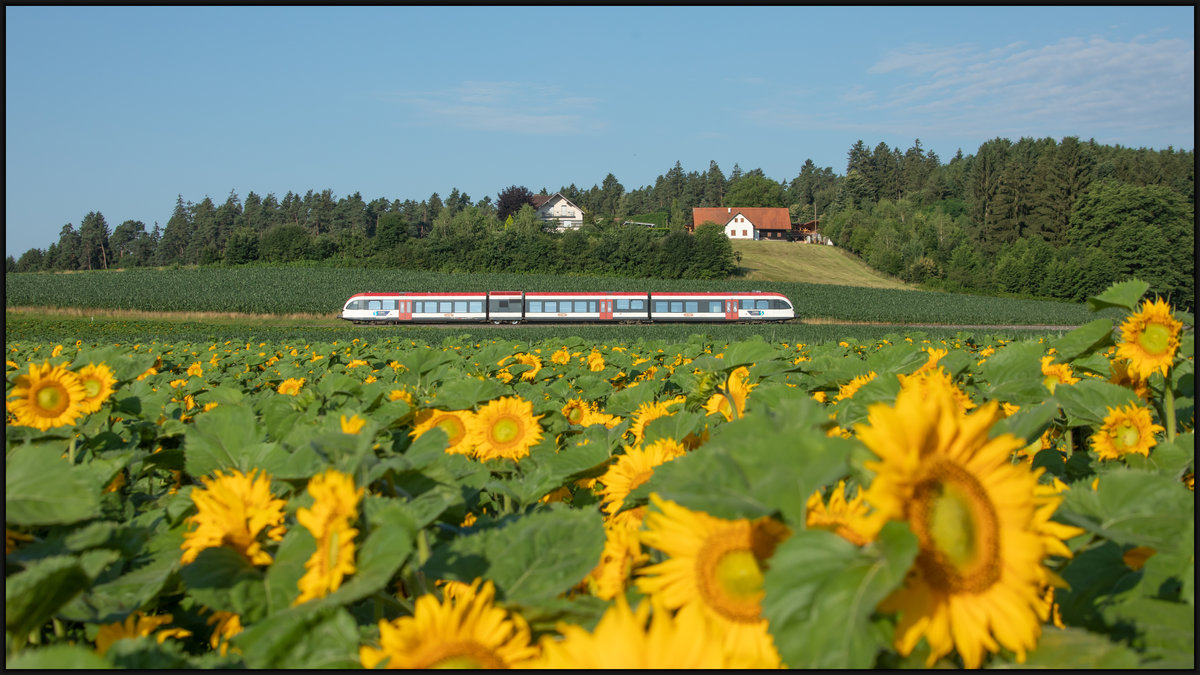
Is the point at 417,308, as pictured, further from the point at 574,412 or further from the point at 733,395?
the point at 733,395

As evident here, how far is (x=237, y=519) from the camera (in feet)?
4.91

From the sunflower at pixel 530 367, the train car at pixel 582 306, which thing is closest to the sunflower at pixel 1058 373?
the sunflower at pixel 530 367

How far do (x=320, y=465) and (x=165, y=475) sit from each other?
2.05m

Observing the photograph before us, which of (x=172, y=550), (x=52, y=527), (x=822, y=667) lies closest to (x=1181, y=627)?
(x=822, y=667)

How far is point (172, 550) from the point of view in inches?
69.8

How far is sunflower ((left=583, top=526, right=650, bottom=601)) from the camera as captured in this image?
59.8 inches

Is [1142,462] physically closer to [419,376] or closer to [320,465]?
[320,465]

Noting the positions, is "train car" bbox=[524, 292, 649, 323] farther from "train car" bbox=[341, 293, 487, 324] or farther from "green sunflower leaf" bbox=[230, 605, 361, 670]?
"green sunflower leaf" bbox=[230, 605, 361, 670]

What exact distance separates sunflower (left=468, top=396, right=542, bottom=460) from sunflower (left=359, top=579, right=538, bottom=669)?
1807mm

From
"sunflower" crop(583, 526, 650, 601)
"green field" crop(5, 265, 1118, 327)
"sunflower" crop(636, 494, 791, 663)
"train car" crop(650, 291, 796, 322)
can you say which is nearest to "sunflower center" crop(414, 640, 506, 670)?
"sunflower" crop(636, 494, 791, 663)

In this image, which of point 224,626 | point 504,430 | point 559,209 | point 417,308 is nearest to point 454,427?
point 504,430

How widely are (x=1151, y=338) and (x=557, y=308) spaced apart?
151 ft

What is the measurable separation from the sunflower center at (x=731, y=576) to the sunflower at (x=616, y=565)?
346 mm

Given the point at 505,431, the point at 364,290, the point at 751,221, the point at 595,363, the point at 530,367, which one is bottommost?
A: the point at 364,290
